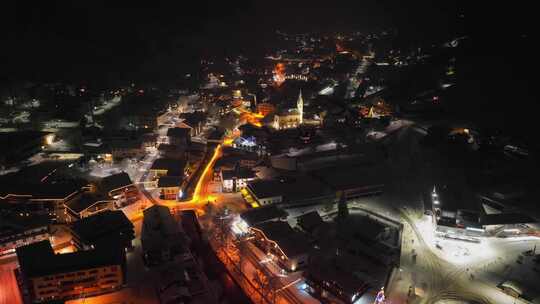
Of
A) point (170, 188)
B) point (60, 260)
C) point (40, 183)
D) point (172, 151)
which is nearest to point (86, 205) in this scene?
point (40, 183)

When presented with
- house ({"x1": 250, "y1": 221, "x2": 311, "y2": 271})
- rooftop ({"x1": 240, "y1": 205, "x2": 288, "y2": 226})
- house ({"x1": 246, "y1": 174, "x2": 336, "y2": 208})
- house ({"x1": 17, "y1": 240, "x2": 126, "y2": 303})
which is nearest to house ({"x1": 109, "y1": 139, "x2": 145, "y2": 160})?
house ({"x1": 246, "y1": 174, "x2": 336, "y2": 208})

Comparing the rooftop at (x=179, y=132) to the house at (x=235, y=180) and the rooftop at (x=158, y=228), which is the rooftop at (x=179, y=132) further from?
the rooftop at (x=158, y=228)

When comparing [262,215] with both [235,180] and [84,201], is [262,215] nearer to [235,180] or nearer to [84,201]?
[235,180]

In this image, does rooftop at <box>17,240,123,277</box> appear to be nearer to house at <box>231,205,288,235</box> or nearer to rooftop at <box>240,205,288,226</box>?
house at <box>231,205,288,235</box>

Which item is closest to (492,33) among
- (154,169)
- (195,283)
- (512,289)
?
(512,289)

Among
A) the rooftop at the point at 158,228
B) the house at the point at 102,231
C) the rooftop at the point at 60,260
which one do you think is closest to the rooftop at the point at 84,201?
the house at the point at 102,231
